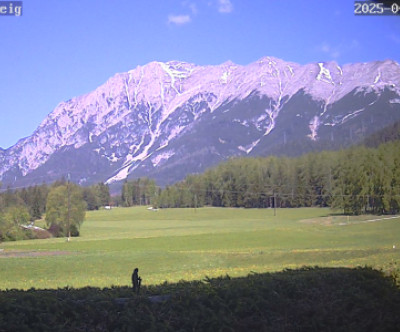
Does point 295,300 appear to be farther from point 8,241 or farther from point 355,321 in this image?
point 8,241

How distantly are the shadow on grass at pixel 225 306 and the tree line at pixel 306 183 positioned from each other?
88.2m

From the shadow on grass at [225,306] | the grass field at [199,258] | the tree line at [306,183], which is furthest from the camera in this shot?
the tree line at [306,183]

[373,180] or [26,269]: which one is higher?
[373,180]

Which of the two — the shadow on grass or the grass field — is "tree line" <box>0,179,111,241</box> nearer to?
the grass field

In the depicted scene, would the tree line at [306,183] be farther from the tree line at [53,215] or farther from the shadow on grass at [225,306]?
the shadow on grass at [225,306]

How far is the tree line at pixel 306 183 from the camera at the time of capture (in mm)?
97000

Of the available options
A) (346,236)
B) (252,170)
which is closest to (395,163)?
(346,236)

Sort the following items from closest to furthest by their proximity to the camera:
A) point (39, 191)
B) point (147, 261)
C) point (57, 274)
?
1. point (57, 274)
2. point (147, 261)
3. point (39, 191)

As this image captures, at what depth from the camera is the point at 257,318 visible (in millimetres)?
9578

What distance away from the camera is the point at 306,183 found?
135m

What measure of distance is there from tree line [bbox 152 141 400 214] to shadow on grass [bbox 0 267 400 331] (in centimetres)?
8824

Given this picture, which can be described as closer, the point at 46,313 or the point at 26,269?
the point at 46,313

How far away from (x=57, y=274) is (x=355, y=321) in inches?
1029

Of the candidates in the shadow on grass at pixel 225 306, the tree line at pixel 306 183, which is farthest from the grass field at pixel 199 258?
the tree line at pixel 306 183
